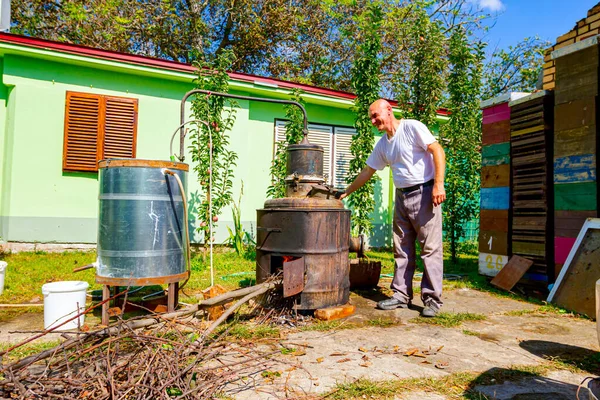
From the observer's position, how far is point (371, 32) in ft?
23.3

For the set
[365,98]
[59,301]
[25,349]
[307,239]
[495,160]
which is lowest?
[25,349]

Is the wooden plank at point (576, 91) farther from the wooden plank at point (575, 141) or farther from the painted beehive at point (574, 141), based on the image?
the wooden plank at point (575, 141)

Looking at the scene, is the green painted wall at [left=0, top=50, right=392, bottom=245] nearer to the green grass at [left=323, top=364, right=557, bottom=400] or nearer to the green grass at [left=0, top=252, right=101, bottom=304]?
the green grass at [left=0, top=252, right=101, bottom=304]

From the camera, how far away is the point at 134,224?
3301 mm

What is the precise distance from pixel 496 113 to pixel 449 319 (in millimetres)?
3305

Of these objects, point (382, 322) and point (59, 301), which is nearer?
point (59, 301)

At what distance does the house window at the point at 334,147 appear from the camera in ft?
29.2

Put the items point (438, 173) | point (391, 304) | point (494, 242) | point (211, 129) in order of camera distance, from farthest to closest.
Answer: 1. point (211, 129)
2. point (494, 242)
3. point (391, 304)
4. point (438, 173)

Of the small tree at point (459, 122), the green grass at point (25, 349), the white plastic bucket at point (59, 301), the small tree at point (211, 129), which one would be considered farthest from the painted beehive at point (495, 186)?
the green grass at point (25, 349)

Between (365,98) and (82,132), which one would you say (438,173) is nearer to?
(365,98)

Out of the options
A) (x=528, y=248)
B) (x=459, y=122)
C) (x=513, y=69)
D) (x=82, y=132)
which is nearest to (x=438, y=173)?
(x=528, y=248)

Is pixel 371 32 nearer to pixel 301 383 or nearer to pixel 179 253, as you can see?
pixel 179 253

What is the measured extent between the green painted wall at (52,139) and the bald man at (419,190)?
4.50 metres

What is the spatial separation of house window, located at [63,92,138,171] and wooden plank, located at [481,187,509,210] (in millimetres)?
5889
